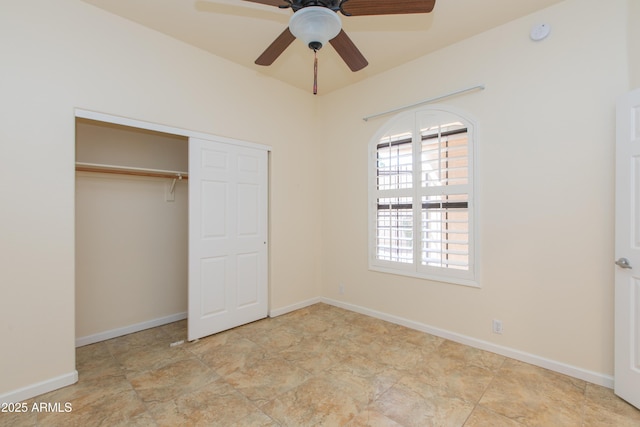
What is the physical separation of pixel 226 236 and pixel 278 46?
2.03 meters

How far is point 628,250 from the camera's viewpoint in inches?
78.3

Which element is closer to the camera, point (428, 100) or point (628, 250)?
point (628, 250)

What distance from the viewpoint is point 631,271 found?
6.48 ft

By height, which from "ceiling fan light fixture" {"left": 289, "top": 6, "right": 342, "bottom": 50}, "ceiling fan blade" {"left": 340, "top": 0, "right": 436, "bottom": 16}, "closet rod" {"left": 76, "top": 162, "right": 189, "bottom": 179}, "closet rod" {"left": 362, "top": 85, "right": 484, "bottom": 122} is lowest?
"closet rod" {"left": 76, "top": 162, "right": 189, "bottom": 179}

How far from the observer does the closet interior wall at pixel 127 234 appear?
2908mm

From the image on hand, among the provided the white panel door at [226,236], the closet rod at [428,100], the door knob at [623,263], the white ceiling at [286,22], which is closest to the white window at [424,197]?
the closet rod at [428,100]

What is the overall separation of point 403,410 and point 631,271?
1812 millimetres

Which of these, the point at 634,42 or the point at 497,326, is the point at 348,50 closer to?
the point at 634,42

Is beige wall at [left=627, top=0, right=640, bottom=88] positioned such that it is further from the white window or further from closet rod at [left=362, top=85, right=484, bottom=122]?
the white window

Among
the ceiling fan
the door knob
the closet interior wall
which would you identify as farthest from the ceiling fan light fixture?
the door knob

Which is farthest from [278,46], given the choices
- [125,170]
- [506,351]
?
[506,351]

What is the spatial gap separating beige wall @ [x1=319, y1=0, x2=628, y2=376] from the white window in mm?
139

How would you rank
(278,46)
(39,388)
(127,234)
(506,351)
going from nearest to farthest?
(278,46) < (39,388) < (506,351) < (127,234)

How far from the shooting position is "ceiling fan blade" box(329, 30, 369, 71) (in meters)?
1.85
